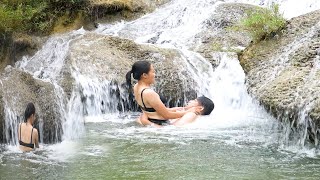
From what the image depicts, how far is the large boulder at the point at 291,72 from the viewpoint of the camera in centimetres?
570

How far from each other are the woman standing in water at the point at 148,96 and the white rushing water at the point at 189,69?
19.3 inches

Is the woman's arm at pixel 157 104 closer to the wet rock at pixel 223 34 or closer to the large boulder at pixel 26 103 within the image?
the large boulder at pixel 26 103

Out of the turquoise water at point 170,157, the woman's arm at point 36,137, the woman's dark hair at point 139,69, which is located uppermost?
the woman's dark hair at point 139,69

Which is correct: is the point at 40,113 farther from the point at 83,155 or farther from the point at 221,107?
the point at 221,107

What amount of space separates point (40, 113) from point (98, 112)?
9.88ft

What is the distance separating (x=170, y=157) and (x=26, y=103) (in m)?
2.46

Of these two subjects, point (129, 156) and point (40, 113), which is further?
point (40, 113)

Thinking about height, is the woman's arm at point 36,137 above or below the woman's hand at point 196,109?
below

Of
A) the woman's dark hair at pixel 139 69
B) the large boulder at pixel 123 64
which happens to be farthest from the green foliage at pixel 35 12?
the woman's dark hair at pixel 139 69

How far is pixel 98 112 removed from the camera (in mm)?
9875

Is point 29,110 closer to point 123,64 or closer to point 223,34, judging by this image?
point 123,64

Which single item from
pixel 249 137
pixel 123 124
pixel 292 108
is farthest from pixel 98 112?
pixel 292 108

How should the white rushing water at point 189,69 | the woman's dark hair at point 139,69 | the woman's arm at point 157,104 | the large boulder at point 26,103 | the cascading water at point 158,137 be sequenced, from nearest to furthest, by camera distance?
the cascading water at point 158,137
the large boulder at point 26,103
the woman's dark hair at point 139,69
the woman's arm at point 157,104
the white rushing water at point 189,69

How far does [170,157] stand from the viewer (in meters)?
5.89
